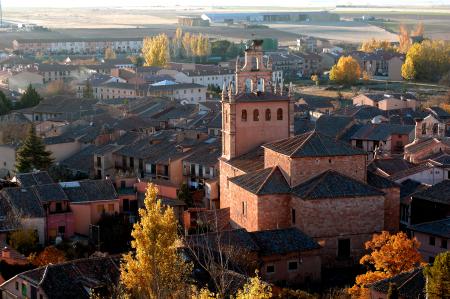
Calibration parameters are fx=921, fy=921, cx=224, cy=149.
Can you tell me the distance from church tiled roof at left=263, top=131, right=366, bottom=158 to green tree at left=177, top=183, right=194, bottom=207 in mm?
6299

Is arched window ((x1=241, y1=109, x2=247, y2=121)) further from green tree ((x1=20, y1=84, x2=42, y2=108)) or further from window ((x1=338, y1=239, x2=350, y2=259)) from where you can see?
green tree ((x1=20, y1=84, x2=42, y2=108))

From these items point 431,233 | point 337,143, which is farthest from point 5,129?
point 431,233

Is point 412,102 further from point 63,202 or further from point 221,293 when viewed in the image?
point 221,293

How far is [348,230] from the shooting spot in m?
25.3

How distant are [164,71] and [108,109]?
70.9 ft

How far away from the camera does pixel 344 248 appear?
25.4m

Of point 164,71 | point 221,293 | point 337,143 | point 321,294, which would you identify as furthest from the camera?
point 164,71

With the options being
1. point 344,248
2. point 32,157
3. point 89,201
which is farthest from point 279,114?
point 32,157

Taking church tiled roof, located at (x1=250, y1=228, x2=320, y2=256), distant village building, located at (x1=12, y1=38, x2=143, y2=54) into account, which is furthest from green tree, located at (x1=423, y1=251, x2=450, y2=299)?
distant village building, located at (x1=12, y1=38, x2=143, y2=54)

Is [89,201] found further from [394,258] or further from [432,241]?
[394,258]

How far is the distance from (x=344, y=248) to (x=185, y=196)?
818 centimetres

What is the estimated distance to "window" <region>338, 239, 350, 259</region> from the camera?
25.4m

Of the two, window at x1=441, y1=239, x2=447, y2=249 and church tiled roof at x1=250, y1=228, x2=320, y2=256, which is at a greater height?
church tiled roof at x1=250, y1=228, x2=320, y2=256

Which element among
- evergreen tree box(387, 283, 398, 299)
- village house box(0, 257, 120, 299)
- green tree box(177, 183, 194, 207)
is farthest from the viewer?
green tree box(177, 183, 194, 207)
